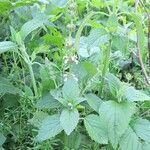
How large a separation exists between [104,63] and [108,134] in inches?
8.6

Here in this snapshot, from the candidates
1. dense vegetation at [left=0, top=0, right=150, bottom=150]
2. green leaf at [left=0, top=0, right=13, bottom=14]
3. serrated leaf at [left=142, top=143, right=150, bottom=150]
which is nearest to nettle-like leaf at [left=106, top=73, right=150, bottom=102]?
dense vegetation at [left=0, top=0, right=150, bottom=150]

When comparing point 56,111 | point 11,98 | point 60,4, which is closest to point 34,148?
point 56,111

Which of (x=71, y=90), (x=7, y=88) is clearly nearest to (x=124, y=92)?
(x=71, y=90)

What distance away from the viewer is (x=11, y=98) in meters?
1.31

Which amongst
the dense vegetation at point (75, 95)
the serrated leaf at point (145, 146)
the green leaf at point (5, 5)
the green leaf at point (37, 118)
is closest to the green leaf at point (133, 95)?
the dense vegetation at point (75, 95)

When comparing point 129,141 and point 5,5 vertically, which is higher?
point 5,5

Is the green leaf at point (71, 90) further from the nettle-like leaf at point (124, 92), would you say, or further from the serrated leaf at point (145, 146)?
the serrated leaf at point (145, 146)

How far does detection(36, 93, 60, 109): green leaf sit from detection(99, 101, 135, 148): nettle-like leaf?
0.13 m

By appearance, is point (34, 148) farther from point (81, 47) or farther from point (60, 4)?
point (60, 4)

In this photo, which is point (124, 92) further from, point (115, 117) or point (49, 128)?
point (49, 128)

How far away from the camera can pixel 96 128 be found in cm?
104

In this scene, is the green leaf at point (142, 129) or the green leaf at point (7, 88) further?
the green leaf at point (7, 88)

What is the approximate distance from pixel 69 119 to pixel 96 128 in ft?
0.23

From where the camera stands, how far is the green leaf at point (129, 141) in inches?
40.7
